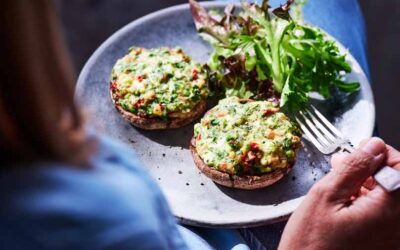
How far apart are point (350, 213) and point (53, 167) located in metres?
0.57

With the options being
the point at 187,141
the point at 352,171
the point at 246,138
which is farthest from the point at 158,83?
the point at 352,171

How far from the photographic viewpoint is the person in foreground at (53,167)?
2.04 feet

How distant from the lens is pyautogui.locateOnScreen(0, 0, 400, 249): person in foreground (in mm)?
621

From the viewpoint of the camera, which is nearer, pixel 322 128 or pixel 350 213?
pixel 350 213

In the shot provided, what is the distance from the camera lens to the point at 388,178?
1057 millimetres

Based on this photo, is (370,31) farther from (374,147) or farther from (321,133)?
(374,147)

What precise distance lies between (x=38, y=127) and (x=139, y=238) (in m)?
0.17

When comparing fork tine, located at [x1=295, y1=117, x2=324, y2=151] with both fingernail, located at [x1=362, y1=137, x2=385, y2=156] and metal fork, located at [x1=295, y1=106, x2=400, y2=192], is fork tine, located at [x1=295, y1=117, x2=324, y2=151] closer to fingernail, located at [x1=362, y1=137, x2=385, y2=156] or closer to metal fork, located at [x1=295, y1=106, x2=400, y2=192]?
metal fork, located at [x1=295, y1=106, x2=400, y2=192]

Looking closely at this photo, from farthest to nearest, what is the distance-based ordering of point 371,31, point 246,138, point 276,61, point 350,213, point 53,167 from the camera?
point 371,31 → point 276,61 → point 246,138 → point 350,213 → point 53,167

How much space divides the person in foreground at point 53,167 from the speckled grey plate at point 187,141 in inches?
19.8

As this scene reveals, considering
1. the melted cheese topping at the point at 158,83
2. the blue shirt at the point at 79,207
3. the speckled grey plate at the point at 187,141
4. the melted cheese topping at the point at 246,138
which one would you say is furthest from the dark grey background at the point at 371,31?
the blue shirt at the point at 79,207

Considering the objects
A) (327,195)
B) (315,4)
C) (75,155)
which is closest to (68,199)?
(75,155)

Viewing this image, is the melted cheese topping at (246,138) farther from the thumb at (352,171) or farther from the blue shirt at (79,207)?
the blue shirt at (79,207)

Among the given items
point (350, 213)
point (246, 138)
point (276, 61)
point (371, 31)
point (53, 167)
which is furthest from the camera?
point (371, 31)
